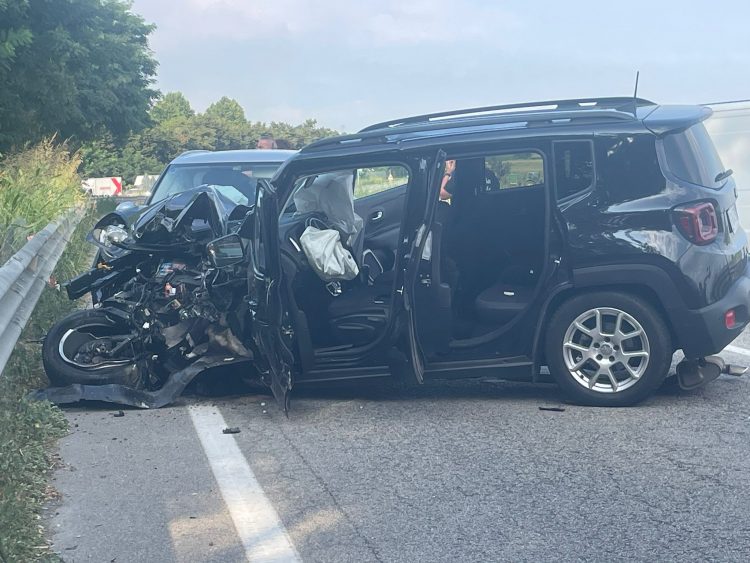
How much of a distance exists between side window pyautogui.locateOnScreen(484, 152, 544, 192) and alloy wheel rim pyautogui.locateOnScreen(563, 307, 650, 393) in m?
0.99

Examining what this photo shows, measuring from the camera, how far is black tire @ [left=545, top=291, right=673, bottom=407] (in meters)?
6.86

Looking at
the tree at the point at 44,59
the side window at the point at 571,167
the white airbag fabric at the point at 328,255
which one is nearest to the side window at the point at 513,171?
the side window at the point at 571,167

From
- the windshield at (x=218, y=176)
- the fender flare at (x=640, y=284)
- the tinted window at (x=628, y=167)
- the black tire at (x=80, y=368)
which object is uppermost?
the tinted window at (x=628, y=167)

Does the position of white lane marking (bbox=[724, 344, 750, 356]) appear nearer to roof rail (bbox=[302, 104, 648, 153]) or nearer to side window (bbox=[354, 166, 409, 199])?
roof rail (bbox=[302, 104, 648, 153])

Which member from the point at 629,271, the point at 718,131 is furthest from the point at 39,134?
the point at 629,271

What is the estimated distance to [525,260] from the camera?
285 inches

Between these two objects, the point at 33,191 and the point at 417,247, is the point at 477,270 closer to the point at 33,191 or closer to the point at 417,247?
the point at 417,247

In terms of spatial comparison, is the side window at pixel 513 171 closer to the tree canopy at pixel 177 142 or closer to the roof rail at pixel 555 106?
the roof rail at pixel 555 106

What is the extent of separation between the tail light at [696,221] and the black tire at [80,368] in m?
3.95

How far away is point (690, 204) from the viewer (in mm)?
6738

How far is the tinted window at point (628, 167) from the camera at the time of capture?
22.5ft

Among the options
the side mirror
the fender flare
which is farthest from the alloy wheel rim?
the side mirror

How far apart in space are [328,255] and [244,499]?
224 centimetres

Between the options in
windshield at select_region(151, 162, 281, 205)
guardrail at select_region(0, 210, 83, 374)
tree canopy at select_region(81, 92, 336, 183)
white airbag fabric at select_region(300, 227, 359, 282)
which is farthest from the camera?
tree canopy at select_region(81, 92, 336, 183)
